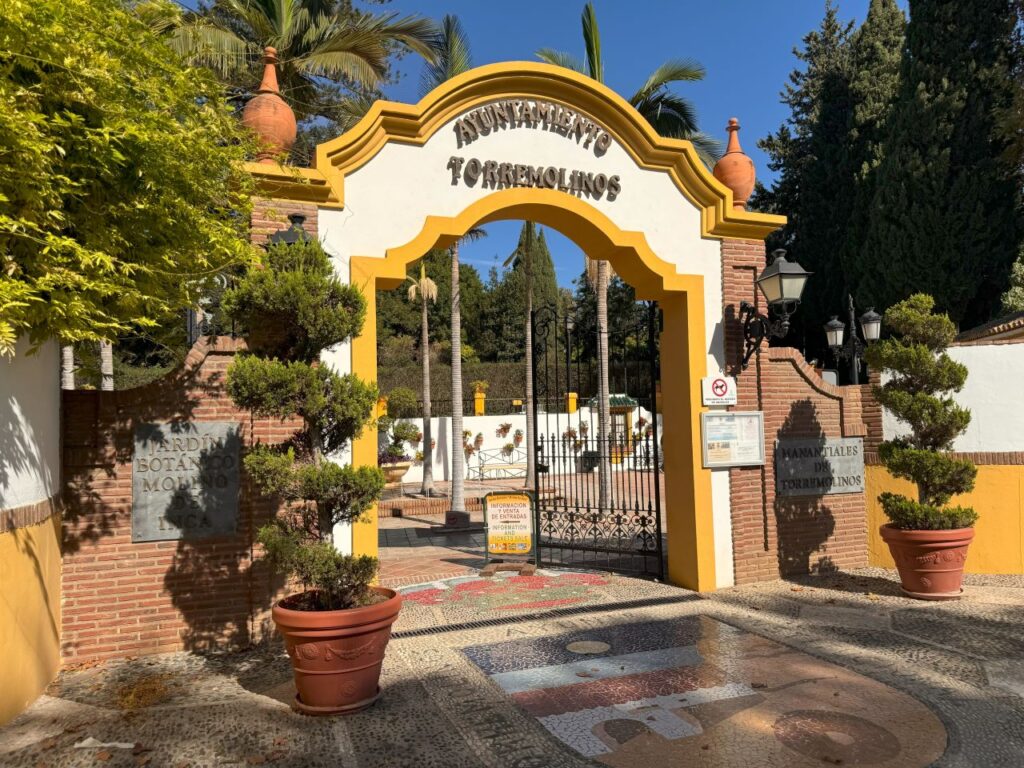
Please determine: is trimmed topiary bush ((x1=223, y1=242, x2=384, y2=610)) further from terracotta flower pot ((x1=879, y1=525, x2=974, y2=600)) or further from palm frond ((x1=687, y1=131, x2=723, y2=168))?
palm frond ((x1=687, y1=131, x2=723, y2=168))

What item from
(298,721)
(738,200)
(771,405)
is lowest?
(298,721)

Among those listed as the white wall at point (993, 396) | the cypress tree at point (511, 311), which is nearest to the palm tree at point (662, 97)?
the white wall at point (993, 396)

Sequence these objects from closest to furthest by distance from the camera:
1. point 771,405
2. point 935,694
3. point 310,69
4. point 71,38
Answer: point 71,38 → point 935,694 → point 771,405 → point 310,69

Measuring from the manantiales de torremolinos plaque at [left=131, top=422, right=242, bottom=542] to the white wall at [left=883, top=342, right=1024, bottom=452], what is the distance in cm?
822

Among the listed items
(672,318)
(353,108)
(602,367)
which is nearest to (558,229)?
(672,318)

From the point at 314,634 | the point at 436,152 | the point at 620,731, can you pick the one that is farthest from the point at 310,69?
the point at 620,731

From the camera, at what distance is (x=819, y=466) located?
812cm

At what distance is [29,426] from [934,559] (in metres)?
8.18

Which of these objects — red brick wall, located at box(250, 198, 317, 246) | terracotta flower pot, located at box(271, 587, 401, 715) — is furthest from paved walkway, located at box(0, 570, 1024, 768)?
red brick wall, located at box(250, 198, 317, 246)

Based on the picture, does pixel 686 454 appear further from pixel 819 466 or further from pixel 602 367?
pixel 602 367

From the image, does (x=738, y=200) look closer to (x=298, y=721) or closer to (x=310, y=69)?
(x=298, y=721)

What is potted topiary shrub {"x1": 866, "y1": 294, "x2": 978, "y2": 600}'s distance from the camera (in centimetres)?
691

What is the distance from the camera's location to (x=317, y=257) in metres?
4.96

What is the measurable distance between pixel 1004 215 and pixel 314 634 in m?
23.4
